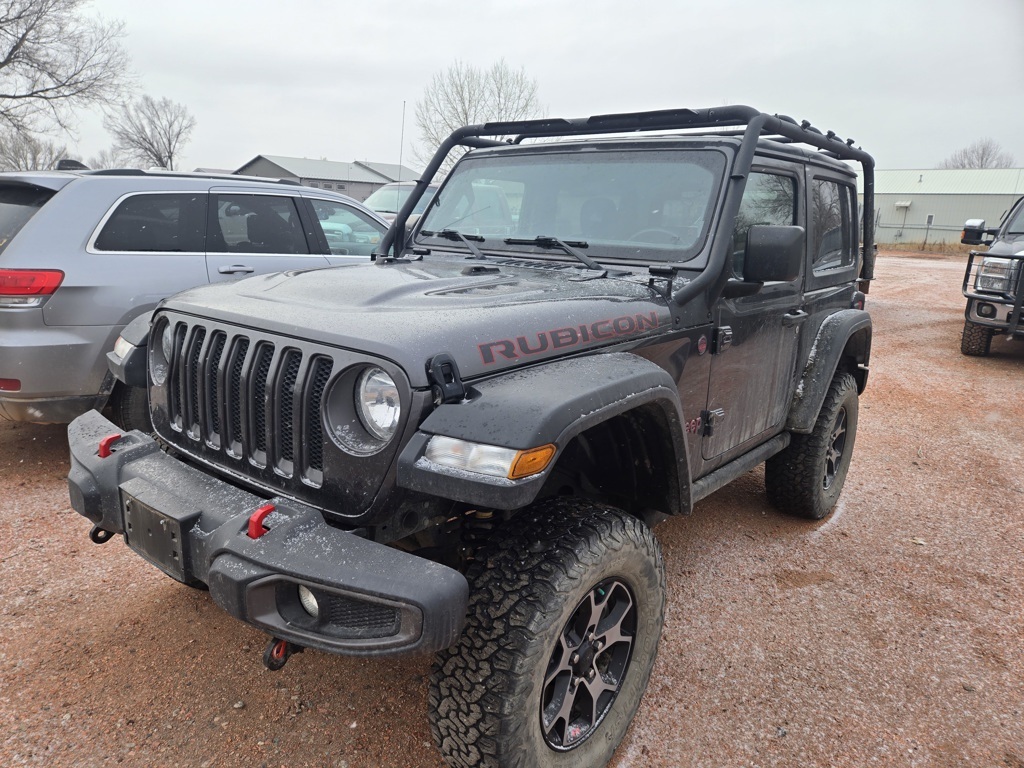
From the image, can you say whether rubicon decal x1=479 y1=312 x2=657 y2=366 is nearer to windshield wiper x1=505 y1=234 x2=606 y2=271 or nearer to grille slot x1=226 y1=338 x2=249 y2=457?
windshield wiper x1=505 y1=234 x2=606 y2=271

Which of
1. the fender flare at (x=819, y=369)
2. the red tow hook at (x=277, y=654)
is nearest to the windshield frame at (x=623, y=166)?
the fender flare at (x=819, y=369)

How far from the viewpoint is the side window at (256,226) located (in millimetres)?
5109

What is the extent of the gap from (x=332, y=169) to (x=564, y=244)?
165ft

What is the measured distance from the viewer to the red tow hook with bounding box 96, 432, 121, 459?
2369mm

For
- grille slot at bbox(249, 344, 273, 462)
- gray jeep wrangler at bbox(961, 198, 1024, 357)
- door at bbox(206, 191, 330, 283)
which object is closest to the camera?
grille slot at bbox(249, 344, 273, 462)

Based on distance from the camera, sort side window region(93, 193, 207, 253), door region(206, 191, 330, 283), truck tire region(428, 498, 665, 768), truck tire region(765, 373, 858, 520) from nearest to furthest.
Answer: truck tire region(428, 498, 665, 768) < truck tire region(765, 373, 858, 520) < side window region(93, 193, 207, 253) < door region(206, 191, 330, 283)

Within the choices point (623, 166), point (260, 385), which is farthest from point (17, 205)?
point (623, 166)

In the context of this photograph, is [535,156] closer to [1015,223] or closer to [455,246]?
[455,246]

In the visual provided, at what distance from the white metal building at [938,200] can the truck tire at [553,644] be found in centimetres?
4423

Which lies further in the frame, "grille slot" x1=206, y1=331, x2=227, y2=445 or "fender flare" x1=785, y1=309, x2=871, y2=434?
"fender flare" x1=785, y1=309, x2=871, y2=434

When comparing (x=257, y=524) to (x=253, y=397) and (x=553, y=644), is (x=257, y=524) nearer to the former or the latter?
(x=253, y=397)

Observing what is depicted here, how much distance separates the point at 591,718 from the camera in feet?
7.51

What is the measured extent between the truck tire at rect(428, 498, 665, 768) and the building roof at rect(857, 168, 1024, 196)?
2351 inches

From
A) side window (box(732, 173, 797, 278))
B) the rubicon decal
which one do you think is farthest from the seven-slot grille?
side window (box(732, 173, 797, 278))
